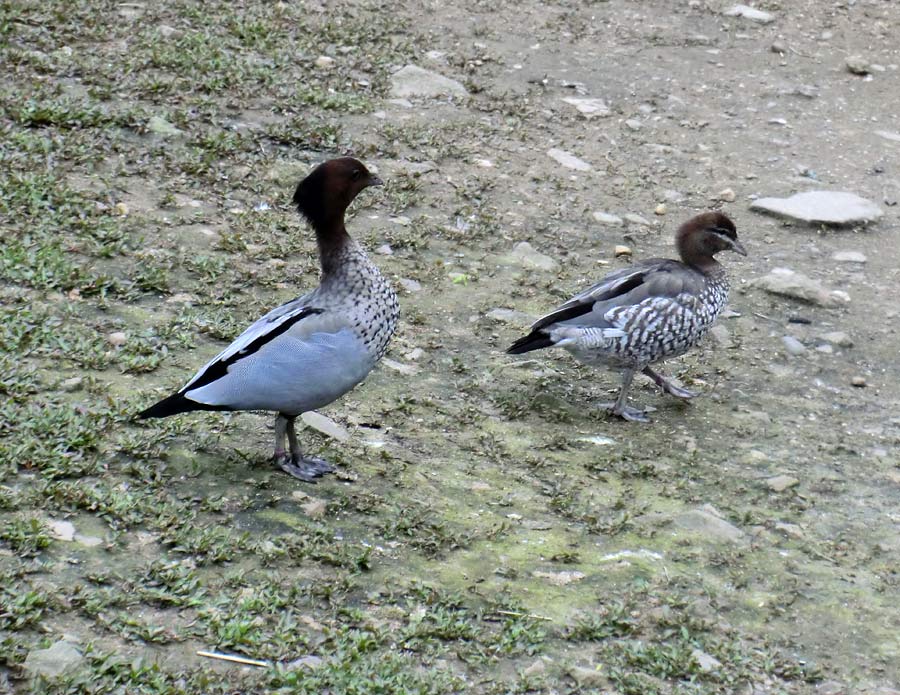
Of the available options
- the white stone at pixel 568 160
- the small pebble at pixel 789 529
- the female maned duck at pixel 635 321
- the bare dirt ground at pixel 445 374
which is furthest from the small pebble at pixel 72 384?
the white stone at pixel 568 160

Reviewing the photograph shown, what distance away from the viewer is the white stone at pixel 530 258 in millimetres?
7617

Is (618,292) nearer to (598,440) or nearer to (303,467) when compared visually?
(598,440)

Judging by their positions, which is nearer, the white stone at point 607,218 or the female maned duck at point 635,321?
the female maned duck at point 635,321

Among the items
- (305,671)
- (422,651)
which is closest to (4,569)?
(305,671)

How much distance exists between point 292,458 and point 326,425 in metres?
0.51

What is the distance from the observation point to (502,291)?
286 inches

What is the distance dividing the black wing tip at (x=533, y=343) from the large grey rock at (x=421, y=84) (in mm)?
4065

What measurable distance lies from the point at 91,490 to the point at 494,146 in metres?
5.20

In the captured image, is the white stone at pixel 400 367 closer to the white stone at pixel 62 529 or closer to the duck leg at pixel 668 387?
the duck leg at pixel 668 387

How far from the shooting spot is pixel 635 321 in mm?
6090

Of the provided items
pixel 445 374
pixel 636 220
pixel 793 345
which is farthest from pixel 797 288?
pixel 445 374

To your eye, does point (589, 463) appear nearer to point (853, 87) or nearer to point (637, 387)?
point (637, 387)

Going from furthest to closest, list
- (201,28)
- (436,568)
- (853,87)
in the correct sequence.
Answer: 1. (853,87)
2. (201,28)
3. (436,568)

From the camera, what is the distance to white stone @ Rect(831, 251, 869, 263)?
8.04 m
